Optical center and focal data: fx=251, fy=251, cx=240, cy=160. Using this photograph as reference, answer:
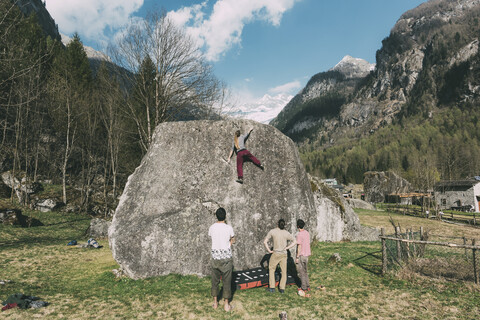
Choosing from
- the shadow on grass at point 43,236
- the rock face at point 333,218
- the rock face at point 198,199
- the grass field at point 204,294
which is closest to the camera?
the grass field at point 204,294

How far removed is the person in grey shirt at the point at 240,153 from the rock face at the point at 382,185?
6914 centimetres

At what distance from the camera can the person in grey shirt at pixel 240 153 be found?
10102mm

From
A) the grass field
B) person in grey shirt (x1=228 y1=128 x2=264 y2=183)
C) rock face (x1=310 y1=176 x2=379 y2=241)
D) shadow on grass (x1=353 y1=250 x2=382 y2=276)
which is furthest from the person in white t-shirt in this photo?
rock face (x1=310 y1=176 x2=379 y2=241)

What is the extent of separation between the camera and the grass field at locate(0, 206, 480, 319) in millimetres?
6422

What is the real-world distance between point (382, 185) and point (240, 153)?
70.2 m

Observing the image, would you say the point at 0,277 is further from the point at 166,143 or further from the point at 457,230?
the point at 457,230

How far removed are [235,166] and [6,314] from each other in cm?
774

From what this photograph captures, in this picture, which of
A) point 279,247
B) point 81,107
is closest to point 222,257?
point 279,247

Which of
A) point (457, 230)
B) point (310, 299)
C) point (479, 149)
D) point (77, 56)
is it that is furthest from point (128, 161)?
point (479, 149)

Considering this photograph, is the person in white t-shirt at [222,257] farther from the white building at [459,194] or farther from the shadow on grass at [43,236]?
the white building at [459,194]

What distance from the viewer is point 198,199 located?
982cm

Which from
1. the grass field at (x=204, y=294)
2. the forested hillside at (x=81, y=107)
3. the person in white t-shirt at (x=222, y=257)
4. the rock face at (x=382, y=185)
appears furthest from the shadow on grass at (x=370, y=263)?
the rock face at (x=382, y=185)

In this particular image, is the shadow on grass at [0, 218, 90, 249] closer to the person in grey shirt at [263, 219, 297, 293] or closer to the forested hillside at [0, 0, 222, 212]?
the forested hillside at [0, 0, 222, 212]

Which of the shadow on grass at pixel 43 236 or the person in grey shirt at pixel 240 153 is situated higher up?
the person in grey shirt at pixel 240 153
